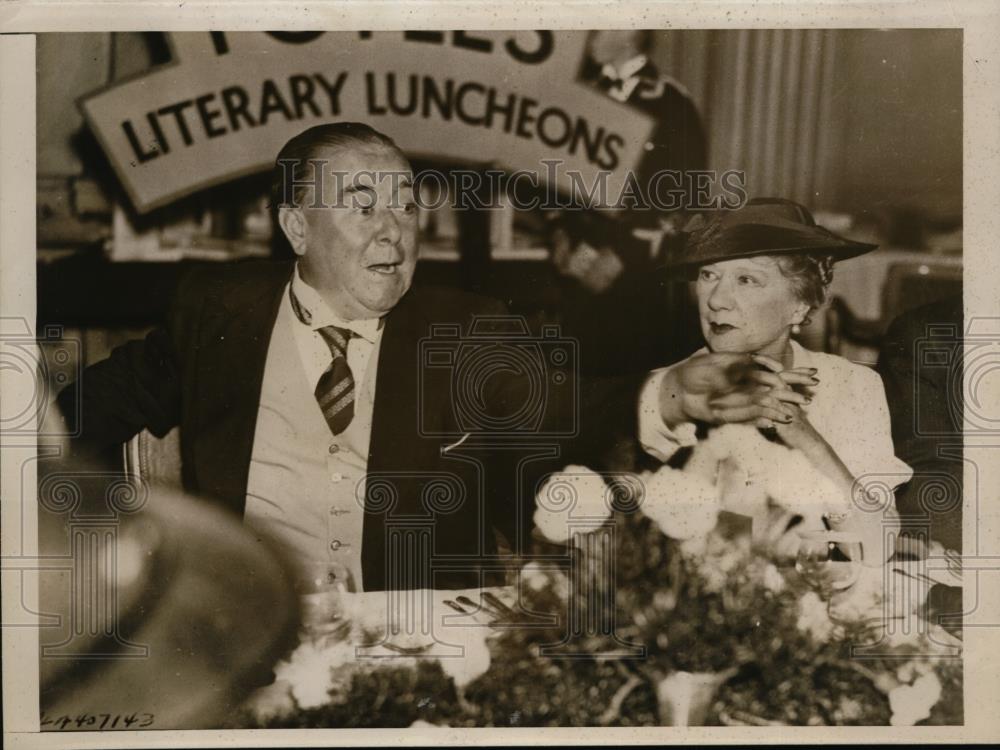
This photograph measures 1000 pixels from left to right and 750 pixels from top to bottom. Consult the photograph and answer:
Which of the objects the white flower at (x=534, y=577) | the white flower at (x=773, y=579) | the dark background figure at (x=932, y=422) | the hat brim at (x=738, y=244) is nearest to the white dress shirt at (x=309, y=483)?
the white flower at (x=534, y=577)

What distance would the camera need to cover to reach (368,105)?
12.1 ft

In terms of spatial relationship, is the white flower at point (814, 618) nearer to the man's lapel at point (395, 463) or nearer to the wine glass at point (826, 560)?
the wine glass at point (826, 560)

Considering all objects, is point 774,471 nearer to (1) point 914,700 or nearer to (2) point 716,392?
(2) point 716,392

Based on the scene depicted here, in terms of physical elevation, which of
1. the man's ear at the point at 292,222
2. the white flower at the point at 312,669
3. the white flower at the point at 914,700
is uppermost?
the man's ear at the point at 292,222

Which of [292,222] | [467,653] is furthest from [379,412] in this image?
[467,653]

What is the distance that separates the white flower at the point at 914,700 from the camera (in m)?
3.75

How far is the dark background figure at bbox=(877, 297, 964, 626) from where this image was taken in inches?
147

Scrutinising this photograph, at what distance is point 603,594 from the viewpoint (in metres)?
3.71

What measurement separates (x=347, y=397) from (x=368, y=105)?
0.87 metres

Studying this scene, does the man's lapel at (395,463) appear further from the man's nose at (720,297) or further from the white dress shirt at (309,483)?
the man's nose at (720,297)

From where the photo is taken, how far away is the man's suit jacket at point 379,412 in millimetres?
3689

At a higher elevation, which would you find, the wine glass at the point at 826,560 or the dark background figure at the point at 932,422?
the dark background figure at the point at 932,422
